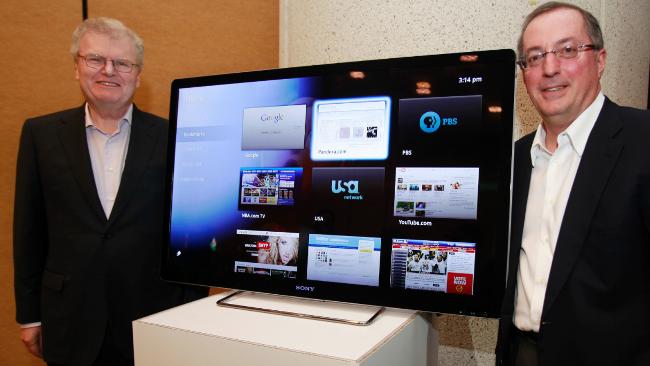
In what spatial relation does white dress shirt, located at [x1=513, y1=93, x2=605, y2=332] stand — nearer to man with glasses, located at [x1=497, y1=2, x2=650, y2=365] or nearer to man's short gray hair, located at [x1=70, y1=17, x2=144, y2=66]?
man with glasses, located at [x1=497, y1=2, x2=650, y2=365]

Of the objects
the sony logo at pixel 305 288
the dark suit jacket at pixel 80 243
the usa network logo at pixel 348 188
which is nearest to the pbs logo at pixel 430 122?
the usa network logo at pixel 348 188

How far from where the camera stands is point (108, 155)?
1833 millimetres

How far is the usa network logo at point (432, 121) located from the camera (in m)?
1.19

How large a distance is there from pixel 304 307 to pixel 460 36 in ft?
4.46

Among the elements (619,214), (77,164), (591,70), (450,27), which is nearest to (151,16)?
(77,164)

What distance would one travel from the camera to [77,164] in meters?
1.74

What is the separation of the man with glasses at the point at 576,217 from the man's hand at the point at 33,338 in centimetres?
178

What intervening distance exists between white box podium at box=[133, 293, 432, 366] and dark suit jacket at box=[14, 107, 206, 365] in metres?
0.48

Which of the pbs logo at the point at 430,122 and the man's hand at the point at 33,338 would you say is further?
the man's hand at the point at 33,338

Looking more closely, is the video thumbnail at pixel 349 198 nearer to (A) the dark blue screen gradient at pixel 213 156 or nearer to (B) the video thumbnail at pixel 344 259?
(B) the video thumbnail at pixel 344 259

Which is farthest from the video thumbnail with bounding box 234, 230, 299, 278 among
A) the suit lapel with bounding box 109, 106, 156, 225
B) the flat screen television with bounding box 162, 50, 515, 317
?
the suit lapel with bounding box 109, 106, 156, 225

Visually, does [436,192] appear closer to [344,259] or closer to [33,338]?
[344,259]

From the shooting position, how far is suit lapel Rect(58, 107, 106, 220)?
171 cm

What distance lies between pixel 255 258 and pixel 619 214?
1.02 metres
